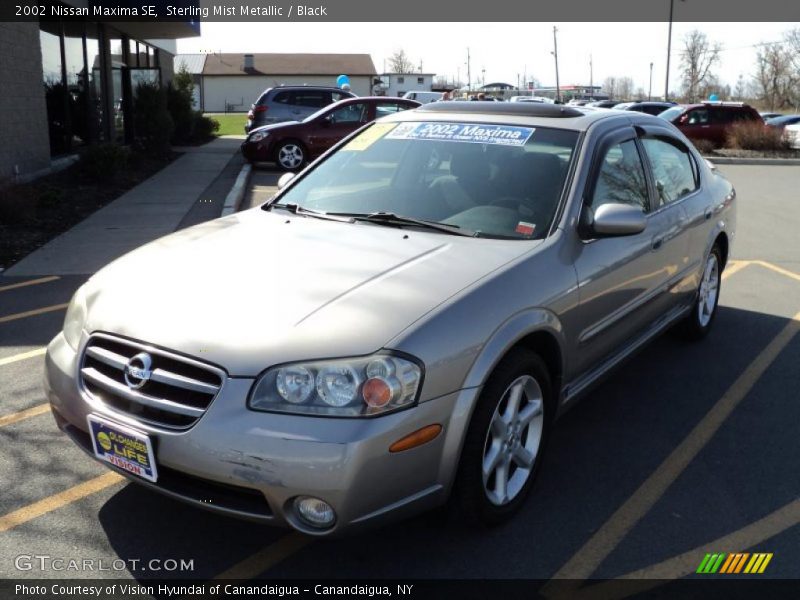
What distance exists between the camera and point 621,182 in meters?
4.25

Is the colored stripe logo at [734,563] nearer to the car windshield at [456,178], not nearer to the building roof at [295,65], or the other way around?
the car windshield at [456,178]

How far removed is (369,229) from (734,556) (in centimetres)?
211

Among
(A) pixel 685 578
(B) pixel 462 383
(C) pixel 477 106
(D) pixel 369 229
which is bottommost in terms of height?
(A) pixel 685 578

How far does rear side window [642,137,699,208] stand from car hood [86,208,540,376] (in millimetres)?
1605

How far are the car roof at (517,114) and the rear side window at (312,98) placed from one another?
657 inches

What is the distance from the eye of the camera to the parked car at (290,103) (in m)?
20.6

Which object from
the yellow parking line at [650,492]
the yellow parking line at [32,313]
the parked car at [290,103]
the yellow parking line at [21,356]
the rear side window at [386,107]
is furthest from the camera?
the parked car at [290,103]

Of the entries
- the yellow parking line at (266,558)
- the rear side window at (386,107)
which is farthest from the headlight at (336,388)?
the rear side window at (386,107)

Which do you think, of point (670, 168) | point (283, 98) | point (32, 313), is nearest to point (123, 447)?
point (670, 168)

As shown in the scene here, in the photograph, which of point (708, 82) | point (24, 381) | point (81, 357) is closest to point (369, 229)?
point (81, 357)

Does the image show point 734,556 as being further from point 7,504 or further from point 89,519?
point 7,504

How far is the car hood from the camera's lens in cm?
272

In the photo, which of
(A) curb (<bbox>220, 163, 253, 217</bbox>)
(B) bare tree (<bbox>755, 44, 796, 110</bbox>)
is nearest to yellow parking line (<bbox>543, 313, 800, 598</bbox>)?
(A) curb (<bbox>220, 163, 253, 217</bbox>)

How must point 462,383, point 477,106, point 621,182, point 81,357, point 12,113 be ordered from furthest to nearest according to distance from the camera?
point 12,113 → point 477,106 → point 621,182 → point 81,357 → point 462,383
